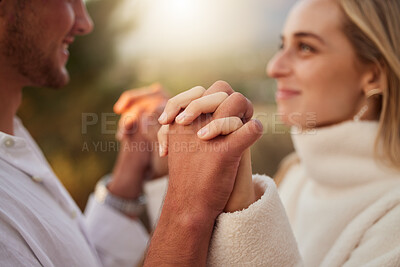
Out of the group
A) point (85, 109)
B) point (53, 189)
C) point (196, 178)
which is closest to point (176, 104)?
point (196, 178)

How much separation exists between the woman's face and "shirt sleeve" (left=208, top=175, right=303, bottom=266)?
0.52 metres

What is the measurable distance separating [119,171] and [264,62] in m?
0.97

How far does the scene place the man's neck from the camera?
855 mm

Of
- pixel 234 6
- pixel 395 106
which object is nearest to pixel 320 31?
pixel 395 106

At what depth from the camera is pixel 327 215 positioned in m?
0.95

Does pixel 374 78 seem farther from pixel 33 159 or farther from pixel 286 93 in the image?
pixel 33 159

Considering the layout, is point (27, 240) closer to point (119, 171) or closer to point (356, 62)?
point (119, 171)

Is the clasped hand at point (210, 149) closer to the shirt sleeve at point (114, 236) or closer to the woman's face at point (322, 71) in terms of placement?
the woman's face at point (322, 71)

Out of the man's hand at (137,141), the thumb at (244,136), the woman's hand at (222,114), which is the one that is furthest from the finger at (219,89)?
the man's hand at (137,141)

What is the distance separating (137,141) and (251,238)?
35.3 inches

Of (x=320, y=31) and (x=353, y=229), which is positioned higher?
(x=320, y=31)

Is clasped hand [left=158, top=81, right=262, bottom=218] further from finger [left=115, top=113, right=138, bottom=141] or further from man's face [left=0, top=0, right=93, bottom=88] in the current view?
finger [left=115, top=113, right=138, bottom=141]

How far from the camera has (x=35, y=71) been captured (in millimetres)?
898

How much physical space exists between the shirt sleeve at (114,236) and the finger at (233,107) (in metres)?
0.87
